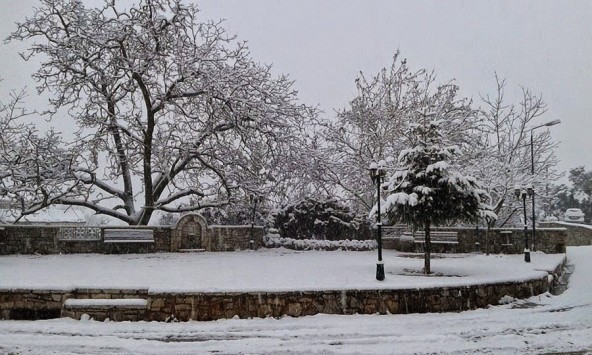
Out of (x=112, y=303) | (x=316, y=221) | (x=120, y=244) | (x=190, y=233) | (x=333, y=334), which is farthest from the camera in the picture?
(x=316, y=221)

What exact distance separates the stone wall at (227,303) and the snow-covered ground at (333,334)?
0.90 feet

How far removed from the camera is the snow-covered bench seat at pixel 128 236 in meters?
24.1

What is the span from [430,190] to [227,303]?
6.60 m

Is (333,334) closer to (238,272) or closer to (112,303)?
(112,303)

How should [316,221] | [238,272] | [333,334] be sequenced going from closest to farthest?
[333,334] → [238,272] → [316,221]

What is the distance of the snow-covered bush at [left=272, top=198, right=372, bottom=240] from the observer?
29.5m

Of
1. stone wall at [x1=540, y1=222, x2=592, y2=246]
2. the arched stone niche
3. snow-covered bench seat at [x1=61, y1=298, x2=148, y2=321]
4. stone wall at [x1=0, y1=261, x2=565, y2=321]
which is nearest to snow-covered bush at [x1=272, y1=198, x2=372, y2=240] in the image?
the arched stone niche

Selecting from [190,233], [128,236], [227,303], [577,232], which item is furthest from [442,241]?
[577,232]

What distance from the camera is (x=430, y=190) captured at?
16094 millimetres

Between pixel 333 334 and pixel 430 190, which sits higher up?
pixel 430 190

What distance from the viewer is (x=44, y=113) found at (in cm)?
2595

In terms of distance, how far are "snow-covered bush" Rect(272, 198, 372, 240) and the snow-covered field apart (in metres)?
6.17

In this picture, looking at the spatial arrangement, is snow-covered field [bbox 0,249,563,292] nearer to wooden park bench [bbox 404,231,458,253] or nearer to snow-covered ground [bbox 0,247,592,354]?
snow-covered ground [bbox 0,247,592,354]

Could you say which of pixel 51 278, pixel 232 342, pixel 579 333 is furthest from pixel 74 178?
pixel 579 333
